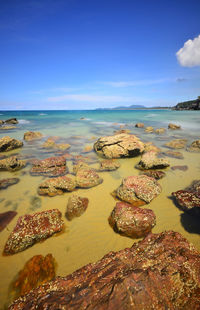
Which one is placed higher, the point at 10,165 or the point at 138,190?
the point at 10,165

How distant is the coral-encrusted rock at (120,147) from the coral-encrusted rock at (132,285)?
6.65 meters

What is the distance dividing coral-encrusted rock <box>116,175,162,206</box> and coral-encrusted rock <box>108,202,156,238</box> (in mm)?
835

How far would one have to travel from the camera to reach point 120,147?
8.98 m

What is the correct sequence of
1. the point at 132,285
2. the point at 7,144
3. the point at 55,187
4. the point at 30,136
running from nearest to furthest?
the point at 132,285 → the point at 55,187 → the point at 7,144 → the point at 30,136

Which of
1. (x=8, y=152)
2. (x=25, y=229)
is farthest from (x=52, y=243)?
(x=8, y=152)

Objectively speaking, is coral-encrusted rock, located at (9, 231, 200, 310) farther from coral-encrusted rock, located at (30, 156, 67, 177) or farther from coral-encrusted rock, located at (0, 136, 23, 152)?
coral-encrusted rock, located at (0, 136, 23, 152)

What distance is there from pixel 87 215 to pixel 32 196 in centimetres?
228

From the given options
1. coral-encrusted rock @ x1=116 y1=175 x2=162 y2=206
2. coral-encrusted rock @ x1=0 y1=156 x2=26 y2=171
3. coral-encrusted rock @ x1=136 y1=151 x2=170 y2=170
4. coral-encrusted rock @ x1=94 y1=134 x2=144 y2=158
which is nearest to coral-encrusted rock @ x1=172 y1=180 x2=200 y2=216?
coral-encrusted rock @ x1=116 y1=175 x2=162 y2=206

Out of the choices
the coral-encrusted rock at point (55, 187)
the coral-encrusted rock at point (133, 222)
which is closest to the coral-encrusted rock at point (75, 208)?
the coral-encrusted rock at point (55, 187)

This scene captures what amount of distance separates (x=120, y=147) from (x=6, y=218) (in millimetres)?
6761

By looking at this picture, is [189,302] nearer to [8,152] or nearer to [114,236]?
[114,236]

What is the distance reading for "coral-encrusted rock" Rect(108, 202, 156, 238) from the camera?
3.45 m

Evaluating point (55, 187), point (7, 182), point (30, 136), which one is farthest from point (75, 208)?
point (30, 136)

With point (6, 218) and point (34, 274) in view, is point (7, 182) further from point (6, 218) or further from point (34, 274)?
point (34, 274)
